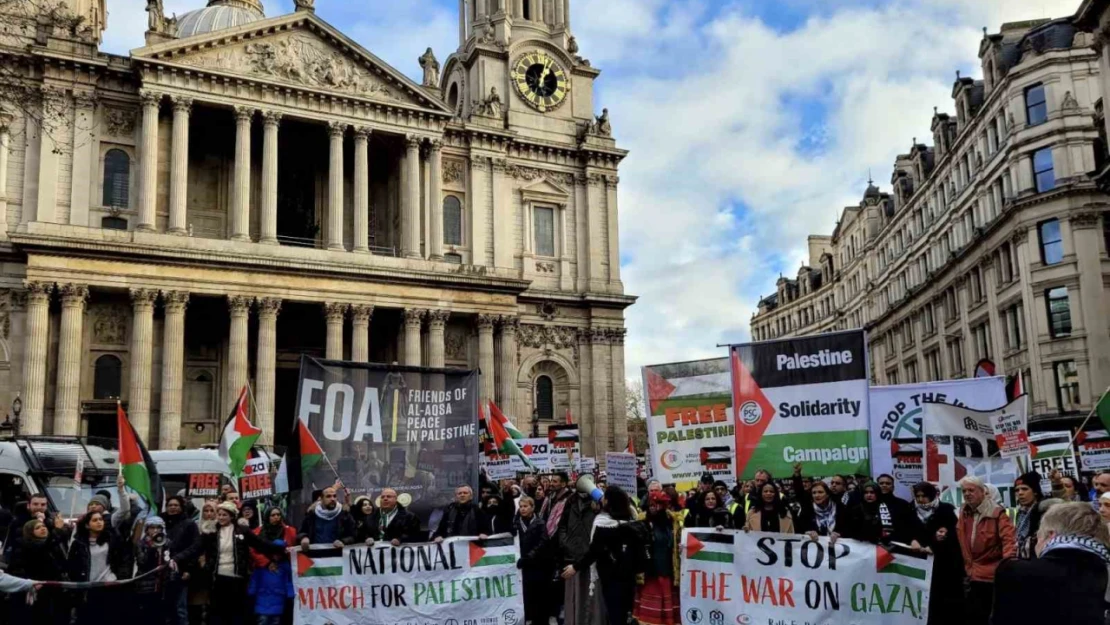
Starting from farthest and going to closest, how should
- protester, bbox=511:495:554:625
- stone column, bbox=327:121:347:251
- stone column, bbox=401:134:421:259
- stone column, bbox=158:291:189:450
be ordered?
stone column, bbox=401:134:421:259 < stone column, bbox=327:121:347:251 < stone column, bbox=158:291:189:450 < protester, bbox=511:495:554:625

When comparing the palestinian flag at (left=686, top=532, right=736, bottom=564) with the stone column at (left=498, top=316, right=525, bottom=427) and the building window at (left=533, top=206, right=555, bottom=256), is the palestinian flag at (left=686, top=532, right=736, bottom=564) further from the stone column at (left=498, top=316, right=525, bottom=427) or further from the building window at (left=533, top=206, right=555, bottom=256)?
the building window at (left=533, top=206, right=555, bottom=256)

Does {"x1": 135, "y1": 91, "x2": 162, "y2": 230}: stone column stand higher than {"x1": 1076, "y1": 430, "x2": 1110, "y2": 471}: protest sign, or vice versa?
{"x1": 135, "y1": 91, "x2": 162, "y2": 230}: stone column

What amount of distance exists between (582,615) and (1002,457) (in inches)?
256

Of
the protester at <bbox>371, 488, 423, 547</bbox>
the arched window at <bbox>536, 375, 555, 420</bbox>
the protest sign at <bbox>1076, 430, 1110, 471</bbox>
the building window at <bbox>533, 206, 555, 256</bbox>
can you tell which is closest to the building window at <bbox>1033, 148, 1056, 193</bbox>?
the building window at <bbox>533, 206, 555, 256</bbox>

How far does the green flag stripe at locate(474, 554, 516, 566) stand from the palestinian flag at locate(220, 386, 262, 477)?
26.2 ft

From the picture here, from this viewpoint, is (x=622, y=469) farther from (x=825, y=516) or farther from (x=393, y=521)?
(x=825, y=516)

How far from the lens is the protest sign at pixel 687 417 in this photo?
1299cm

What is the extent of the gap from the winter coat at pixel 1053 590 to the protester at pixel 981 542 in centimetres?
443

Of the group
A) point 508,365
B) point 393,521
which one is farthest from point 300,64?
point 393,521

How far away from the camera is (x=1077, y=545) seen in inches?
182

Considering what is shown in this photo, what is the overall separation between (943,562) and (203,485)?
1692 cm

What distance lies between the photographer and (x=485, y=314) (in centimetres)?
3888

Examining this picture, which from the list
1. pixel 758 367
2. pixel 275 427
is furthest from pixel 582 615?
pixel 275 427

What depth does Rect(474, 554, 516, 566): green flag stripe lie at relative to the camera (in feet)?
35.8
